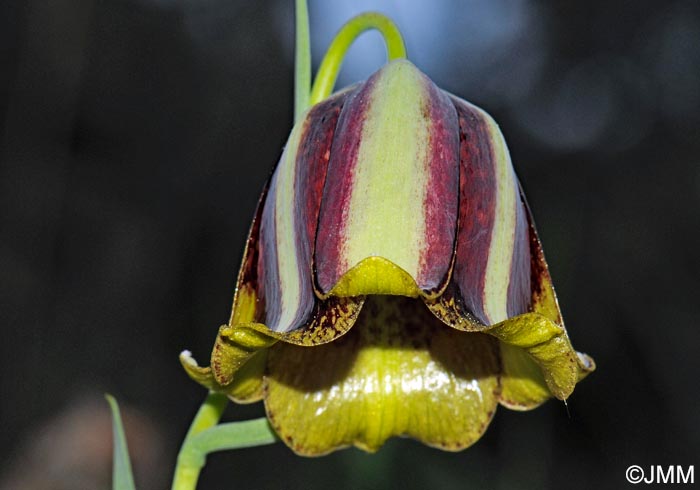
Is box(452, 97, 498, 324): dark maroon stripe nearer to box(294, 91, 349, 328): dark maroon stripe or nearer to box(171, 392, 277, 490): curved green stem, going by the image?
box(294, 91, 349, 328): dark maroon stripe

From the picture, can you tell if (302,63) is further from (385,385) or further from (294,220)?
(385,385)

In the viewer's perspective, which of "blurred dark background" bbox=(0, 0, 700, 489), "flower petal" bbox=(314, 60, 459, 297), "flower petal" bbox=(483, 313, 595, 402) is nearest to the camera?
"flower petal" bbox=(483, 313, 595, 402)

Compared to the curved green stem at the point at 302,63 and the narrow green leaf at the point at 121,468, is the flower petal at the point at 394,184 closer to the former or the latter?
the curved green stem at the point at 302,63

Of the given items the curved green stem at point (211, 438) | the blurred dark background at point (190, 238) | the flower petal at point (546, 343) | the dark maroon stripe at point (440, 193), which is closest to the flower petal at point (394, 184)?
the dark maroon stripe at point (440, 193)

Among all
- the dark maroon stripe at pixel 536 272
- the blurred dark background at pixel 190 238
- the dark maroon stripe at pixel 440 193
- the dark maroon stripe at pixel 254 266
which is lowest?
the blurred dark background at pixel 190 238

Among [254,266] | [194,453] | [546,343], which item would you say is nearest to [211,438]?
[194,453]

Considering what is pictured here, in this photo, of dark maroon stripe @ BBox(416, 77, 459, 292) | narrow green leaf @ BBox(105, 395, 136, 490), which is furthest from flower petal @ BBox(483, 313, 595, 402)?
narrow green leaf @ BBox(105, 395, 136, 490)
